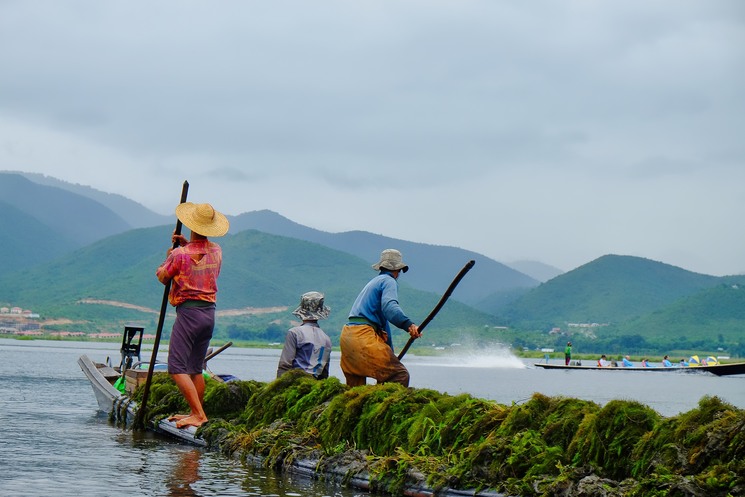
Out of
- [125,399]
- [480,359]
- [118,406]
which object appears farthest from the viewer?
[480,359]

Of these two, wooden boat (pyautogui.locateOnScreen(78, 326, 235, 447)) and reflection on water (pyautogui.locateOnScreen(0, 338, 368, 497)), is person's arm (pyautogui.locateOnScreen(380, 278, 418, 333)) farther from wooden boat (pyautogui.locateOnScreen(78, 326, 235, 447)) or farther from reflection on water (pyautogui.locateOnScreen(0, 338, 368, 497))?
wooden boat (pyautogui.locateOnScreen(78, 326, 235, 447))

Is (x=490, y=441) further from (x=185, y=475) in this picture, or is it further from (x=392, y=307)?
(x=185, y=475)

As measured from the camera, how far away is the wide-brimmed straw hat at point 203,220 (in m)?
13.5

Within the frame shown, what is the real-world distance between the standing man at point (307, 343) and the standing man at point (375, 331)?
178 cm

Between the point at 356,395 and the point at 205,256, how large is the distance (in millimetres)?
2915

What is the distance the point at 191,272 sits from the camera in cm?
1332

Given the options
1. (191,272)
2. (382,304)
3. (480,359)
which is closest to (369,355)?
(382,304)

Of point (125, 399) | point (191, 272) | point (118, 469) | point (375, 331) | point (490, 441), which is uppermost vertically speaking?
point (191, 272)

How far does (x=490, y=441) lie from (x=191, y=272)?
5.24 m

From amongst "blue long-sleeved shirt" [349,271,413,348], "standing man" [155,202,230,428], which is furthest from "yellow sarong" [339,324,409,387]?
"standing man" [155,202,230,428]

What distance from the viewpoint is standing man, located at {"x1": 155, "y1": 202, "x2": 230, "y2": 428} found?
13320 millimetres

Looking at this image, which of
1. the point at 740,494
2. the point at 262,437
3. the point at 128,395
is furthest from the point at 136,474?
the point at 128,395

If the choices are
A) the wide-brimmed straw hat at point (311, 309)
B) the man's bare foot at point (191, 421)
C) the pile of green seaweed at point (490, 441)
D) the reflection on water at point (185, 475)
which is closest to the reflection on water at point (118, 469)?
the reflection on water at point (185, 475)

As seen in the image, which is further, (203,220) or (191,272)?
(203,220)
